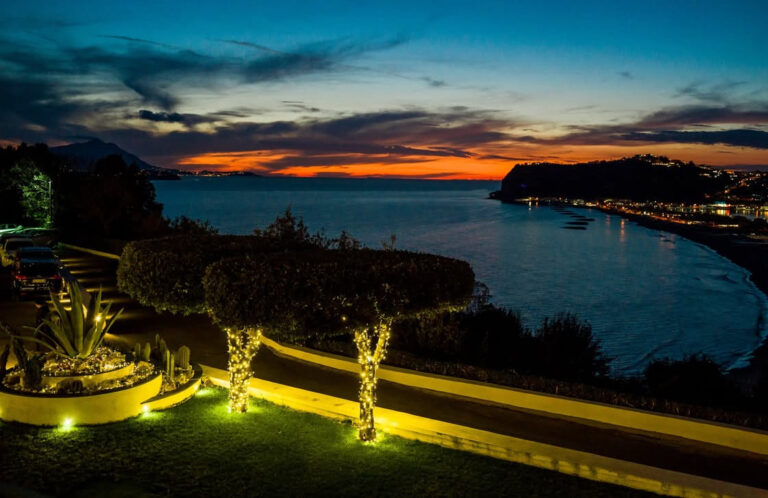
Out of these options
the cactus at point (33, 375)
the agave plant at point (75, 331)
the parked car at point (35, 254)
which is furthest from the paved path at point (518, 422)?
the parked car at point (35, 254)

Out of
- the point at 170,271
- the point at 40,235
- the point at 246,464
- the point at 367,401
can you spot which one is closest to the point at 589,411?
the point at 367,401

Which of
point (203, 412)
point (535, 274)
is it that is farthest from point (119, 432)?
point (535, 274)

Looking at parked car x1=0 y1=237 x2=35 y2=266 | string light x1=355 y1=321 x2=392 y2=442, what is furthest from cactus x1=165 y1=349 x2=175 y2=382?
parked car x1=0 y1=237 x2=35 y2=266

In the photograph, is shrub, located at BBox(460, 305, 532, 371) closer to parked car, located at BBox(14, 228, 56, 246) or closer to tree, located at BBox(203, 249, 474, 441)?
tree, located at BBox(203, 249, 474, 441)

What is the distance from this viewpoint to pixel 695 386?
11.6 meters

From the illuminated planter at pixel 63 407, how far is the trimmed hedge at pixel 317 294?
7.01ft

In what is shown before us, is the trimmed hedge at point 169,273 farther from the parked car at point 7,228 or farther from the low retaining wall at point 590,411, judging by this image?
the parked car at point 7,228

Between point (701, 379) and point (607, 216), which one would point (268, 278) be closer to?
point (701, 379)

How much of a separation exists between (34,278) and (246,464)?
47.5 feet

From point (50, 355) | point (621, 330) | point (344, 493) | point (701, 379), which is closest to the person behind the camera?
point (344, 493)

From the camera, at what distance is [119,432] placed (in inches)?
299

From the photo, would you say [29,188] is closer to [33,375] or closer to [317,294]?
[33,375]

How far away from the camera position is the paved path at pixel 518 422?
720cm

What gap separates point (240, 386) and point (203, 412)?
2.02ft
